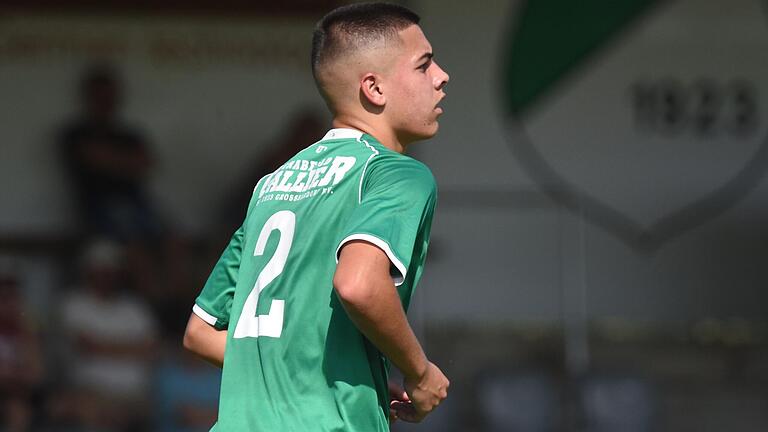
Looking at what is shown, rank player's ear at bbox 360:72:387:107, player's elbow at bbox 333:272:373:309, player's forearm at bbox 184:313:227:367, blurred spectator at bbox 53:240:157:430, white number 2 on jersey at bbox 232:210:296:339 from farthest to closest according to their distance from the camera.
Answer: blurred spectator at bbox 53:240:157:430, player's forearm at bbox 184:313:227:367, player's ear at bbox 360:72:387:107, white number 2 on jersey at bbox 232:210:296:339, player's elbow at bbox 333:272:373:309

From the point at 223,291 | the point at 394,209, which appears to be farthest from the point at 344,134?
the point at 223,291

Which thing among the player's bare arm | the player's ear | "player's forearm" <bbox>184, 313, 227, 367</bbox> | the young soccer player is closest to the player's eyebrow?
the young soccer player

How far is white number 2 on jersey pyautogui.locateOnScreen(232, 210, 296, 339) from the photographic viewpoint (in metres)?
3.39

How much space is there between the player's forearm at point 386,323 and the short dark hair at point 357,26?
27.8 inches

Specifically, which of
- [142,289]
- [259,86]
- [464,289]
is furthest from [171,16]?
[464,289]

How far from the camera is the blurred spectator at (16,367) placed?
864 cm

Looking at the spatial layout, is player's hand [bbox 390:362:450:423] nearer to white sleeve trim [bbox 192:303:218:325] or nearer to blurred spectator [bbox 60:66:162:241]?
white sleeve trim [bbox 192:303:218:325]

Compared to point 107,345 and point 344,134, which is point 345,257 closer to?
point 344,134

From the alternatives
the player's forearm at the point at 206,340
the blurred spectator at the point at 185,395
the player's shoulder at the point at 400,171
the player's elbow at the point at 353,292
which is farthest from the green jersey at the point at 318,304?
the blurred spectator at the point at 185,395

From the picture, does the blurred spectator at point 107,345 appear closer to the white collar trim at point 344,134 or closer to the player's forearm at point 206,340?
the player's forearm at point 206,340

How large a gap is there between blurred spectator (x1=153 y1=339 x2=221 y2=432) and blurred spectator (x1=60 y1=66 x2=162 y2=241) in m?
1.21

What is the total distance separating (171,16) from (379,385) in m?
7.68

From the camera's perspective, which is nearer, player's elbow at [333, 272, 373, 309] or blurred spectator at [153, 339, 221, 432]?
player's elbow at [333, 272, 373, 309]

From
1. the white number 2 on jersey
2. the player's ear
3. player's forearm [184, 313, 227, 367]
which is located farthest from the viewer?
player's forearm [184, 313, 227, 367]
